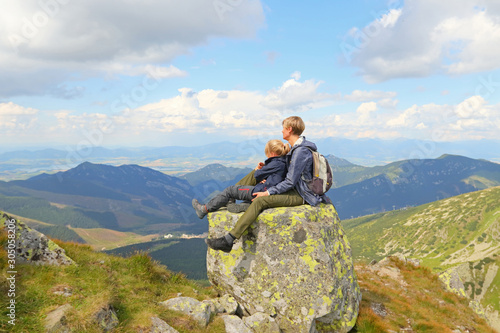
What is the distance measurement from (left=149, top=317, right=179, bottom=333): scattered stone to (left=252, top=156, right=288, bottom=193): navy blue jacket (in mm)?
5716

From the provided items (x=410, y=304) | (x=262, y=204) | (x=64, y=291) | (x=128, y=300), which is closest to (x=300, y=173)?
(x=262, y=204)

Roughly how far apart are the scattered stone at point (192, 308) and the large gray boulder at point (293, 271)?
187 cm

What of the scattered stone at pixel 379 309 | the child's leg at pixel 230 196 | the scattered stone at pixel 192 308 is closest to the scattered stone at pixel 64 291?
the scattered stone at pixel 192 308

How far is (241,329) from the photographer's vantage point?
9594 mm

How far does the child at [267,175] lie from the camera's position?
10976 mm

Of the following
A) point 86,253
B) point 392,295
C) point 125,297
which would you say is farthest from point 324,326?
point 86,253

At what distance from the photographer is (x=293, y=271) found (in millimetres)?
10328

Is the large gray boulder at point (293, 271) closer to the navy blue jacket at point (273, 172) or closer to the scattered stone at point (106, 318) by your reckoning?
the navy blue jacket at point (273, 172)

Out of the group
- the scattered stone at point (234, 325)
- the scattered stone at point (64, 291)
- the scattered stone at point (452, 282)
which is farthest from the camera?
the scattered stone at point (452, 282)

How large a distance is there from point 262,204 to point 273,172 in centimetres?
147

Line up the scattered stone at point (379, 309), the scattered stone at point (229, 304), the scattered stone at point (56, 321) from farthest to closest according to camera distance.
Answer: the scattered stone at point (379, 309) → the scattered stone at point (229, 304) → the scattered stone at point (56, 321)

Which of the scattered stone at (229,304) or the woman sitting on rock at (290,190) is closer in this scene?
the woman sitting on rock at (290,190)

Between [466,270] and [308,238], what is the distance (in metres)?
204

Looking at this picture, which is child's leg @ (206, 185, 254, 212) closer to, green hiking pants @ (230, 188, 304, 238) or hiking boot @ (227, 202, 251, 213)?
hiking boot @ (227, 202, 251, 213)
